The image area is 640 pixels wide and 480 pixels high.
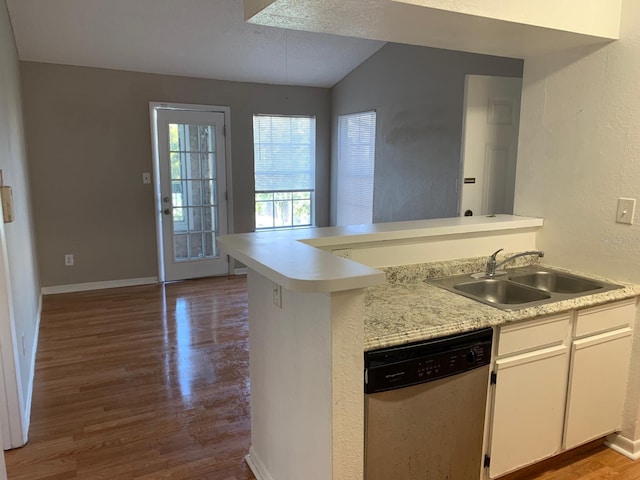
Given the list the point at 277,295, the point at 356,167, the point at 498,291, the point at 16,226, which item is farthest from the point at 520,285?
the point at 356,167

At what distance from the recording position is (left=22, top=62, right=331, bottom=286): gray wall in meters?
4.56

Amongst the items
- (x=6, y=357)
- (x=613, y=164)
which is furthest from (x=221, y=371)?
(x=613, y=164)

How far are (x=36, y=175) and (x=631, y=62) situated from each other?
4879mm

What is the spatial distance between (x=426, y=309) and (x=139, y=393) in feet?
6.25

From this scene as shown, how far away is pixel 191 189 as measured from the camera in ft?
17.3

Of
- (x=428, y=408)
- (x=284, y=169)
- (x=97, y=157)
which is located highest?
(x=97, y=157)

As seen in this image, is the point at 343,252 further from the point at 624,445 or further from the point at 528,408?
the point at 624,445

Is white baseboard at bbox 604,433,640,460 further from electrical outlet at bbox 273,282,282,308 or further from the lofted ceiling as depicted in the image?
the lofted ceiling

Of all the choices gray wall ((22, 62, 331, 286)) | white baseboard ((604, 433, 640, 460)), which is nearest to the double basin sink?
white baseboard ((604, 433, 640, 460))

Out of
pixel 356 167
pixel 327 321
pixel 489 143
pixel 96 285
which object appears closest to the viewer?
pixel 327 321

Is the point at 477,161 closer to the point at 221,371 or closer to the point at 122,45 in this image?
the point at 221,371

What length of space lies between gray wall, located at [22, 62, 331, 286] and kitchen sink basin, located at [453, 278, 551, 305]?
3.80 metres

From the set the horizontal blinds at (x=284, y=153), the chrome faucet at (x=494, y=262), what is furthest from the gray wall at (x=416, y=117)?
the chrome faucet at (x=494, y=262)

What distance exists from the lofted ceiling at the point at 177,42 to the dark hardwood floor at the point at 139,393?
240 cm
